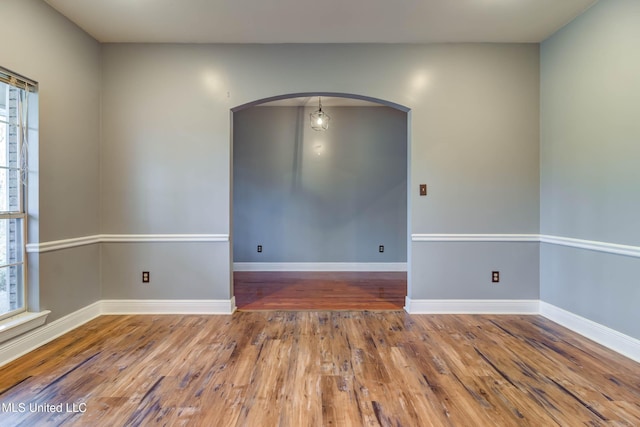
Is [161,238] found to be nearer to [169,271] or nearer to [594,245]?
[169,271]

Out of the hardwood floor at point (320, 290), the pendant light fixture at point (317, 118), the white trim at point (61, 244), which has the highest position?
the pendant light fixture at point (317, 118)

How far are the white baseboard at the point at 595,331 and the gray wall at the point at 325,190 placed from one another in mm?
2323

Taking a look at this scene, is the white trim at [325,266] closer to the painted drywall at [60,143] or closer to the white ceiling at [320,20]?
the painted drywall at [60,143]

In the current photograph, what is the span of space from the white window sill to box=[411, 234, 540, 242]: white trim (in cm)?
327

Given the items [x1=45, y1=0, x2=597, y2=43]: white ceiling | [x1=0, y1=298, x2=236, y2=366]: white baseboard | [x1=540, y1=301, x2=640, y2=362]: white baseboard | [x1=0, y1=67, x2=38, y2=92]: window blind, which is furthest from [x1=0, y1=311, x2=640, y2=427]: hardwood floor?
[x1=45, y1=0, x2=597, y2=43]: white ceiling

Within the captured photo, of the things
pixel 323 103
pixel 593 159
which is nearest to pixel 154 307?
Result: pixel 323 103

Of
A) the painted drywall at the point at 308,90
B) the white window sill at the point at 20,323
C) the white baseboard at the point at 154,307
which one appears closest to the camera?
the white window sill at the point at 20,323

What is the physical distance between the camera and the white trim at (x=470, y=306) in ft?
10.2

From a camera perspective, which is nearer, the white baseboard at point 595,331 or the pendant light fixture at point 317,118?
the white baseboard at point 595,331

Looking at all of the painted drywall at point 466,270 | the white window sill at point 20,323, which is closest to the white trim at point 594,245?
the painted drywall at point 466,270

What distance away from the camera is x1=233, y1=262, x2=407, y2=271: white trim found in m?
5.02

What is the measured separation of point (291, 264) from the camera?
503cm

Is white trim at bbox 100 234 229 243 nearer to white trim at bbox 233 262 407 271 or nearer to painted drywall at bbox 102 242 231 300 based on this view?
painted drywall at bbox 102 242 231 300

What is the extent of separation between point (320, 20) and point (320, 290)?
2.98m
